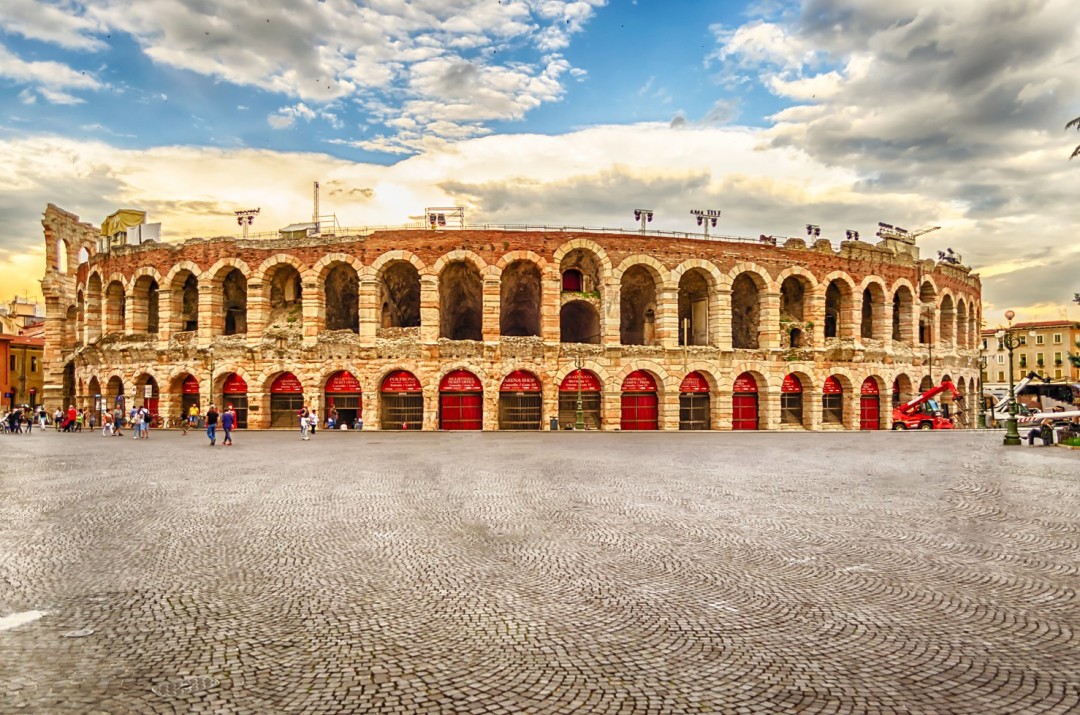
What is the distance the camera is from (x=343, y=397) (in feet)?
109

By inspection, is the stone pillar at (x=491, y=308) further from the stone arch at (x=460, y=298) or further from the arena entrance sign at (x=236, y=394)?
the arena entrance sign at (x=236, y=394)

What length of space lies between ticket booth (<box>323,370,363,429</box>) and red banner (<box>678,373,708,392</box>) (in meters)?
17.9

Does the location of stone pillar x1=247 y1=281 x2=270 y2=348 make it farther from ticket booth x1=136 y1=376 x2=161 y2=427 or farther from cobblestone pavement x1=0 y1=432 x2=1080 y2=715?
cobblestone pavement x1=0 y1=432 x2=1080 y2=715

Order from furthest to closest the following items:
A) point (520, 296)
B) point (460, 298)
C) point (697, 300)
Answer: point (520, 296)
point (460, 298)
point (697, 300)

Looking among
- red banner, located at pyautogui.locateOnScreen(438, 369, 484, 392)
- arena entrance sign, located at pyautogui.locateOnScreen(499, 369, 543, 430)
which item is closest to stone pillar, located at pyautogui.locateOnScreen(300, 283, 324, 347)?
red banner, located at pyautogui.locateOnScreen(438, 369, 484, 392)

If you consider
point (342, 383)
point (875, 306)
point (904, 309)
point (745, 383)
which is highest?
point (875, 306)

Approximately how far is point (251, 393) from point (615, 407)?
19.8 m

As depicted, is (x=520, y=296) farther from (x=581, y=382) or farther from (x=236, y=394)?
(x=236, y=394)

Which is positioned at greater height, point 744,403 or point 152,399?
point 152,399

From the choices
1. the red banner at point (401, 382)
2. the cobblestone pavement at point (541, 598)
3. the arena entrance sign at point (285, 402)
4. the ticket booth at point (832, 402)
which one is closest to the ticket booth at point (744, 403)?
the ticket booth at point (832, 402)

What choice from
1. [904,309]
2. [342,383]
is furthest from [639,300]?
[342,383]

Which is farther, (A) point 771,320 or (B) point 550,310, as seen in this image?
(A) point 771,320

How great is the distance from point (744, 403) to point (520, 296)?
1526 centimetres

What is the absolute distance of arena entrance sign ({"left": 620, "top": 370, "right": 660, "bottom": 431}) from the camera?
34031 millimetres
